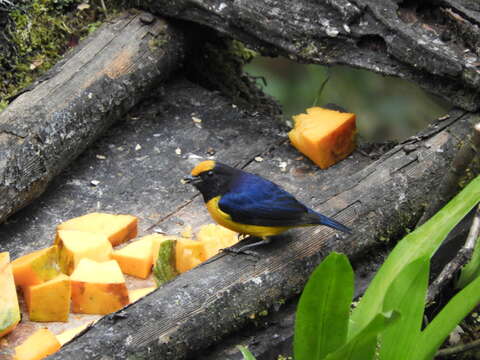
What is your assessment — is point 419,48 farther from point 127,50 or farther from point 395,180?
point 127,50

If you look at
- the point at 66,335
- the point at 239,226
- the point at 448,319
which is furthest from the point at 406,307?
the point at 66,335

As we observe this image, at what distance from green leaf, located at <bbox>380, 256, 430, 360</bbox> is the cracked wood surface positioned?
2.55 feet

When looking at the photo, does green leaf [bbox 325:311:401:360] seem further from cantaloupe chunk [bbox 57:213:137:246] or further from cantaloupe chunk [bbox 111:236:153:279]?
cantaloupe chunk [bbox 57:213:137:246]

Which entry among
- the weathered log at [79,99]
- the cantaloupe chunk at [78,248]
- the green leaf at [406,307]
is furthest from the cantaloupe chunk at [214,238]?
the green leaf at [406,307]

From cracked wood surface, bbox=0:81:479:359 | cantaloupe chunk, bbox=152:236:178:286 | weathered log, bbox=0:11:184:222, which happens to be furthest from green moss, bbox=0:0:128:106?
cantaloupe chunk, bbox=152:236:178:286

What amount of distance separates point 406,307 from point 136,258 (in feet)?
4.87

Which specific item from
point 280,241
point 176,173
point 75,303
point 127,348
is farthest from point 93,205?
point 127,348

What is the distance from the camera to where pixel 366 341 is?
296 cm

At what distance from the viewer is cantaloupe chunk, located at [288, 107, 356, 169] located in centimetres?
483

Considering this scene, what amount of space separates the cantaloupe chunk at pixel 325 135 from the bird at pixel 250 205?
870 mm

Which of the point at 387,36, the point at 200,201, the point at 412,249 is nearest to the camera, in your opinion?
the point at 412,249

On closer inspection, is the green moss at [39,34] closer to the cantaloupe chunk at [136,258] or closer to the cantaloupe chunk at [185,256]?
the cantaloupe chunk at [136,258]

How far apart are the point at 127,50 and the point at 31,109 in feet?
2.65

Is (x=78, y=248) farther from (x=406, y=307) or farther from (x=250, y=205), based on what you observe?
(x=406, y=307)
